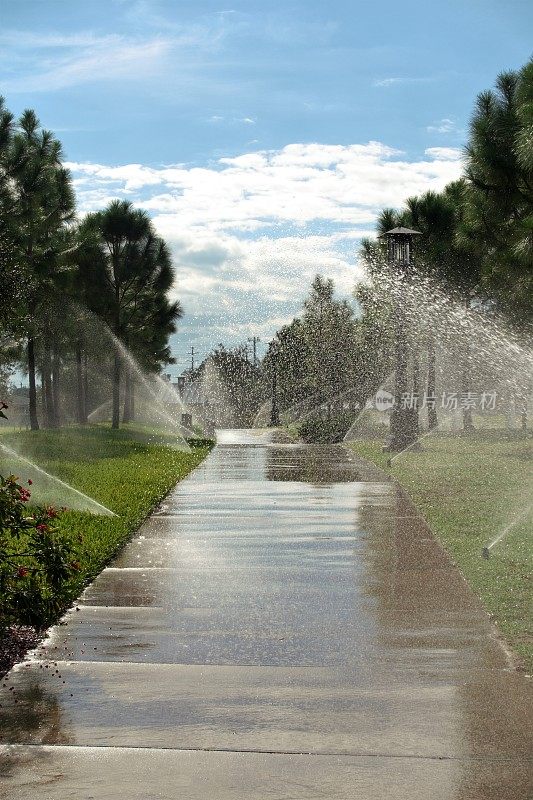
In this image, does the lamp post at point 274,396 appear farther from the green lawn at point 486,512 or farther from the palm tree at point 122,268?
the green lawn at point 486,512

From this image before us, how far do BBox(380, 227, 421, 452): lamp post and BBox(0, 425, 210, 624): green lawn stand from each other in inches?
182

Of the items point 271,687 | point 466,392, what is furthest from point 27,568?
point 466,392

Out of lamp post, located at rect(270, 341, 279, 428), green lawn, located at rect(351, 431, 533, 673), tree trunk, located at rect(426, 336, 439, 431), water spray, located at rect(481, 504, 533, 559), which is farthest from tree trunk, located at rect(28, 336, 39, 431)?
lamp post, located at rect(270, 341, 279, 428)

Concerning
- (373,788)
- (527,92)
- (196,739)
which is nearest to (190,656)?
(196,739)

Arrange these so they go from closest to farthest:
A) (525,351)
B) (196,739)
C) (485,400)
A: (196,739) → (525,351) → (485,400)

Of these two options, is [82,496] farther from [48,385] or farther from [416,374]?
[48,385]

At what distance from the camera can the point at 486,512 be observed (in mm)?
12250

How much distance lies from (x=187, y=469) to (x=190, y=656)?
44.8ft

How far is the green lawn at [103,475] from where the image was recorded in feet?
30.2

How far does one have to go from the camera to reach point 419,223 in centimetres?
3369

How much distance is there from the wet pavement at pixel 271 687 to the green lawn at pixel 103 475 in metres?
0.40

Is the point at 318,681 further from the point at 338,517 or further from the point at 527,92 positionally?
the point at 527,92

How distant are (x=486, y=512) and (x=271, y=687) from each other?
25.0 feet

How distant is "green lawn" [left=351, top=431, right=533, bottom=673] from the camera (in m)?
6.95
